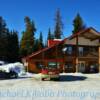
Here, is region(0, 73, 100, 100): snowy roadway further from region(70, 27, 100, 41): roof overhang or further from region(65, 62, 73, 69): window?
region(70, 27, 100, 41): roof overhang

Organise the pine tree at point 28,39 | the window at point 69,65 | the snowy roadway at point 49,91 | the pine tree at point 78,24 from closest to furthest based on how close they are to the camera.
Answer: the snowy roadway at point 49,91, the window at point 69,65, the pine tree at point 28,39, the pine tree at point 78,24

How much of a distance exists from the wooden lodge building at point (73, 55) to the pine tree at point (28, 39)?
24.4 meters

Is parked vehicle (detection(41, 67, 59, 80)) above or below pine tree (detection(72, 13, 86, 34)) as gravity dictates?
below

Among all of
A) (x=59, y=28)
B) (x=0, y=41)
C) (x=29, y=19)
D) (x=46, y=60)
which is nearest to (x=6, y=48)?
(x=0, y=41)

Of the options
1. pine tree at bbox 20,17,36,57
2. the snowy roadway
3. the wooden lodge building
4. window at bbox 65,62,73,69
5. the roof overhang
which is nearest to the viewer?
the snowy roadway

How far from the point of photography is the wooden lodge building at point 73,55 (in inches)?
2010

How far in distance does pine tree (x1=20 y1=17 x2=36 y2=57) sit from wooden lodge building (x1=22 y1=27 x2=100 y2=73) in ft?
80.1

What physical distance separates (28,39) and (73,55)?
28.5 metres

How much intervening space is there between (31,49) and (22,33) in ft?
24.6

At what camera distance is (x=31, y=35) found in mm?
80188

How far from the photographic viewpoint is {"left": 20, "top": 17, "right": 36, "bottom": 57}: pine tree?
77.6 m

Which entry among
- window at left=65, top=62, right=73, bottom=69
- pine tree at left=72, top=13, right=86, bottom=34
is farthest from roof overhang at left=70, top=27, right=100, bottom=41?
pine tree at left=72, top=13, right=86, bottom=34

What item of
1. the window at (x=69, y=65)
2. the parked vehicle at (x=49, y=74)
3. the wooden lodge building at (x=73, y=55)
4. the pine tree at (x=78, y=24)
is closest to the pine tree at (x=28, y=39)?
the pine tree at (x=78, y=24)

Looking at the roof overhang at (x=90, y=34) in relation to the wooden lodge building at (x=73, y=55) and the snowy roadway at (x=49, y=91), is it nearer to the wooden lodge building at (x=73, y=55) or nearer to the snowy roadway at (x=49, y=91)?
the wooden lodge building at (x=73, y=55)
